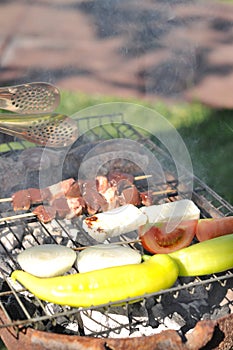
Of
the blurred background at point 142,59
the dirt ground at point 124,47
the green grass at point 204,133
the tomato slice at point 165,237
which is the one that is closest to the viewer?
the tomato slice at point 165,237

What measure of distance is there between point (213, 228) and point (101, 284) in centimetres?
65

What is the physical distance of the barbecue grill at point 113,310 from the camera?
1.91m

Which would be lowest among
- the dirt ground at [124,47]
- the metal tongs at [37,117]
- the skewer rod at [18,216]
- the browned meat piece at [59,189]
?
the dirt ground at [124,47]

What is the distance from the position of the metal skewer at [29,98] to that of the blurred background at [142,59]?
38.1 inches

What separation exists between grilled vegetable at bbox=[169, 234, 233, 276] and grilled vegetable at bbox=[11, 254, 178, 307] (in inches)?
5.0

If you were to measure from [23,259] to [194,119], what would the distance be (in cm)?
220

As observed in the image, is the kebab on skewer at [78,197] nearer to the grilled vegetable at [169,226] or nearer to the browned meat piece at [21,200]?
the browned meat piece at [21,200]

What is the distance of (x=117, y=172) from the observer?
284 centimetres

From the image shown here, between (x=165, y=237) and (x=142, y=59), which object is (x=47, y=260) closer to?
(x=165, y=237)

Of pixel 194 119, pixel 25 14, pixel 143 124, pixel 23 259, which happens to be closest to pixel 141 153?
pixel 143 124

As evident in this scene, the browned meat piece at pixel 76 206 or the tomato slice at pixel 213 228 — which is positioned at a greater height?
the browned meat piece at pixel 76 206

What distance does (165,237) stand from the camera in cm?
249

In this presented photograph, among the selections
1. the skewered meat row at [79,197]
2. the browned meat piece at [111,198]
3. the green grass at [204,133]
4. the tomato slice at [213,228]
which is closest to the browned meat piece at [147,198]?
the skewered meat row at [79,197]

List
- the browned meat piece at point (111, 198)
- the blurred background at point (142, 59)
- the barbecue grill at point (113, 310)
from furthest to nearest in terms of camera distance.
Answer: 1. the blurred background at point (142, 59)
2. the browned meat piece at point (111, 198)
3. the barbecue grill at point (113, 310)
